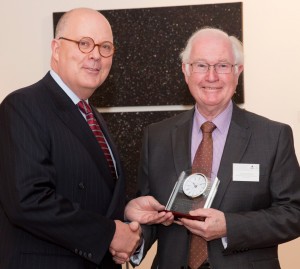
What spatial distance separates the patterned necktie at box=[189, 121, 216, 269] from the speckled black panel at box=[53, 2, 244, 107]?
1.33 meters

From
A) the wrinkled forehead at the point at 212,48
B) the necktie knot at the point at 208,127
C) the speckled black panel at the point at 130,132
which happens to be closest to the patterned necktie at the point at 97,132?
the necktie knot at the point at 208,127

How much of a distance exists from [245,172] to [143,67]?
5.78ft

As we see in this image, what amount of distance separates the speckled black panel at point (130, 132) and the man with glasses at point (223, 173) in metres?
1.23

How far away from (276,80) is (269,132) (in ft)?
4.64

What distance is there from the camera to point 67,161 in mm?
2289

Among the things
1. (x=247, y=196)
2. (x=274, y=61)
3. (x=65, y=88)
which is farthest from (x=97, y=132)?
(x=274, y=61)

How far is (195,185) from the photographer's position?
2.50m

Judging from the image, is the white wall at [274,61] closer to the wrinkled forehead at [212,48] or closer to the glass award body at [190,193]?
the wrinkled forehead at [212,48]

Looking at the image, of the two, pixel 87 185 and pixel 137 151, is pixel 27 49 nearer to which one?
pixel 137 151

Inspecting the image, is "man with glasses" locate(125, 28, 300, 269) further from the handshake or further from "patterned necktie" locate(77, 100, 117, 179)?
"patterned necktie" locate(77, 100, 117, 179)

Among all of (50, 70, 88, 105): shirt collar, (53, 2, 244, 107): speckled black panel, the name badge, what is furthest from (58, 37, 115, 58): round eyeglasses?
(53, 2, 244, 107): speckled black panel

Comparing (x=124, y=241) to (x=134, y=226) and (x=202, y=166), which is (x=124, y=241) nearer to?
(x=134, y=226)

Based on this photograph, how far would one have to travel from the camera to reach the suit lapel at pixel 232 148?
2.54m

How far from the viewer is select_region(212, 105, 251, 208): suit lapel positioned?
254cm
